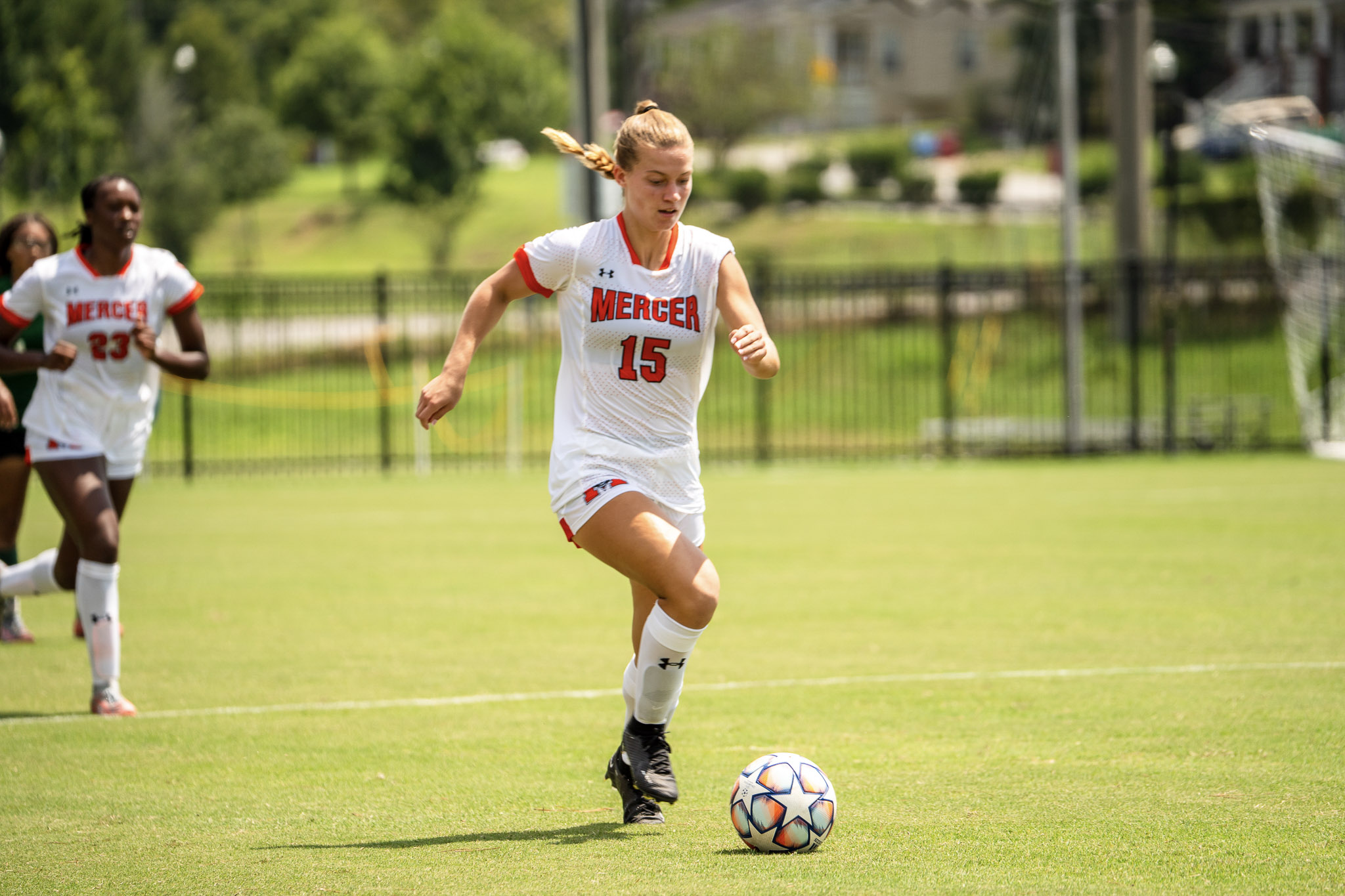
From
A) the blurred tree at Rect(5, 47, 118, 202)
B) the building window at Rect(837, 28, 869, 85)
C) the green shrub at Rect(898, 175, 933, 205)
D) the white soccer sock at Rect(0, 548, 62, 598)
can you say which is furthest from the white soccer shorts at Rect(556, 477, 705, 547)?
the building window at Rect(837, 28, 869, 85)

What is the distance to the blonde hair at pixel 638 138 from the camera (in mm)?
5012

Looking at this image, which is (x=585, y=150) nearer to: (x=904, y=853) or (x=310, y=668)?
(x=904, y=853)

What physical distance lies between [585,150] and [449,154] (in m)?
46.8

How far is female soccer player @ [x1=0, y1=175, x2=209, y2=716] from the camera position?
23.2 ft

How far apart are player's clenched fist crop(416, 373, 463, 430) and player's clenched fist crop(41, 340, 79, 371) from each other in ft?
8.81

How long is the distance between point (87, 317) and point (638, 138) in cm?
346

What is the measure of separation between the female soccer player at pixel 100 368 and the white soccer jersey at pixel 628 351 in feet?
9.31

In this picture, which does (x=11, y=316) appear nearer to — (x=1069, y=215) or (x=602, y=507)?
(x=602, y=507)

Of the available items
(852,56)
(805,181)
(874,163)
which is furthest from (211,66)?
(874,163)


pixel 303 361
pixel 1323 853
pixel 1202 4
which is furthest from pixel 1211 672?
pixel 1202 4

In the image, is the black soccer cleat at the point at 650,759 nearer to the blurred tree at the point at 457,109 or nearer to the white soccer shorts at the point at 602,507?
the white soccer shorts at the point at 602,507

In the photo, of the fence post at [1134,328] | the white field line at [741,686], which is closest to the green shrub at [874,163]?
the fence post at [1134,328]

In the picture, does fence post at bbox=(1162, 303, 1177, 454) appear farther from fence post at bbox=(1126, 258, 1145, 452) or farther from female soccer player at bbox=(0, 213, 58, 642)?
female soccer player at bbox=(0, 213, 58, 642)

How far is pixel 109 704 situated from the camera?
23.1ft
